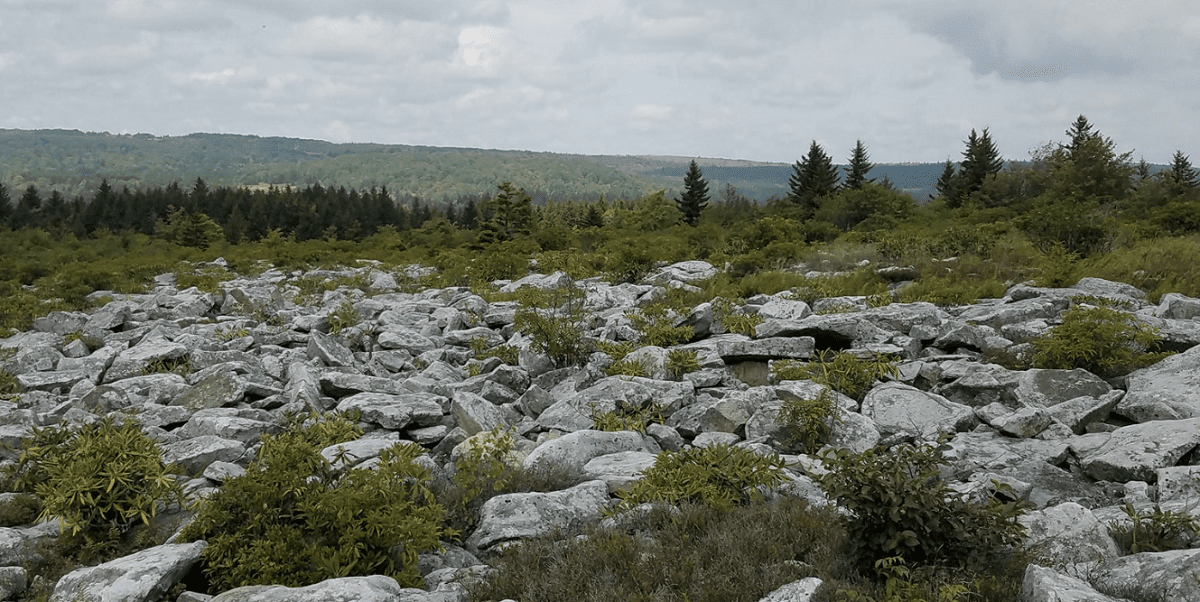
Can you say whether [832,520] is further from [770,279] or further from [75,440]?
[770,279]

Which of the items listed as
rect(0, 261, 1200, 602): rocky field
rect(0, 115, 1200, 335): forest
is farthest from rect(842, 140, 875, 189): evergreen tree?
rect(0, 261, 1200, 602): rocky field

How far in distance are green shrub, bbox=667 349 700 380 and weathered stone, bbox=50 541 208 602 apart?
5010mm

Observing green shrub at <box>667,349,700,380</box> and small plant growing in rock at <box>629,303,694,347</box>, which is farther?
small plant growing in rock at <box>629,303,694,347</box>

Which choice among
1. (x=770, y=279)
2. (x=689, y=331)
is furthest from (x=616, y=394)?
(x=770, y=279)

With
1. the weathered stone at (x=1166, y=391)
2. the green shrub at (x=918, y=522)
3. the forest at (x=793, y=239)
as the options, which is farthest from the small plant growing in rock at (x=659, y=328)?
the green shrub at (x=918, y=522)

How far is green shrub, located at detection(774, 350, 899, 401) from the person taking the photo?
690 cm

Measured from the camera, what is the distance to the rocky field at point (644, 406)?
12.7 ft

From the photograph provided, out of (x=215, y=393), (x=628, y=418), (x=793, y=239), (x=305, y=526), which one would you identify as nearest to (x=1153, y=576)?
(x=628, y=418)

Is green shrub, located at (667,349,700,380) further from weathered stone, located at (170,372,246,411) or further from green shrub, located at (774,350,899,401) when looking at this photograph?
weathered stone, located at (170,372,246,411)

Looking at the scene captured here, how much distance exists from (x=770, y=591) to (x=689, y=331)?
233 inches

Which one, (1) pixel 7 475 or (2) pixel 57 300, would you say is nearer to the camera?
(1) pixel 7 475

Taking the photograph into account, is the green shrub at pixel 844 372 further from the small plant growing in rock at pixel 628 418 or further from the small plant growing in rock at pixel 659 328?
the small plant growing in rock at pixel 659 328

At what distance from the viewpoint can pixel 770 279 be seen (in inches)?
514

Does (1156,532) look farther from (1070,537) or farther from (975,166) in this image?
(975,166)
